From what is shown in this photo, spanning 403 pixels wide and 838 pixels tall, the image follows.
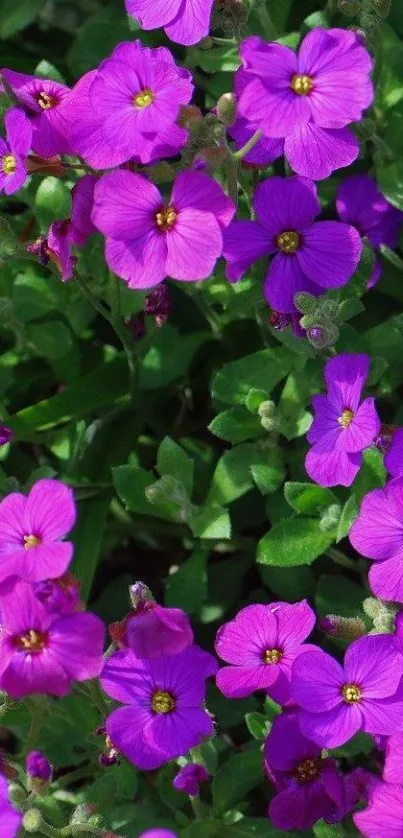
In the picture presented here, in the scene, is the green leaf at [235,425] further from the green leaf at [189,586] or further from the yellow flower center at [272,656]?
the yellow flower center at [272,656]

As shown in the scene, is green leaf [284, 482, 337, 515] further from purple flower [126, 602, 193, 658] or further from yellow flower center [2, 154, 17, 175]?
yellow flower center [2, 154, 17, 175]

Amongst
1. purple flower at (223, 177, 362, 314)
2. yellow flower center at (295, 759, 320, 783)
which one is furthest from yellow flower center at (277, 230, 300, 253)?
yellow flower center at (295, 759, 320, 783)

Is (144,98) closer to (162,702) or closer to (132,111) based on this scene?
(132,111)

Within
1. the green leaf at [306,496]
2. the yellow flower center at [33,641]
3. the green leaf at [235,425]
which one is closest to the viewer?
the yellow flower center at [33,641]

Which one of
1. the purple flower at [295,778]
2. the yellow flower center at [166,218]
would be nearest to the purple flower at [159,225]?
the yellow flower center at [166,218]

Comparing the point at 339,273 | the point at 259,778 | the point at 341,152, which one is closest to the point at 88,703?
the point at 259,778

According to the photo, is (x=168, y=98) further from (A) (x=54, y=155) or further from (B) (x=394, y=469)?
(B) (x=394, y=469)

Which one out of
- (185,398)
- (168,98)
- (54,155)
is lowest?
(185,398)
